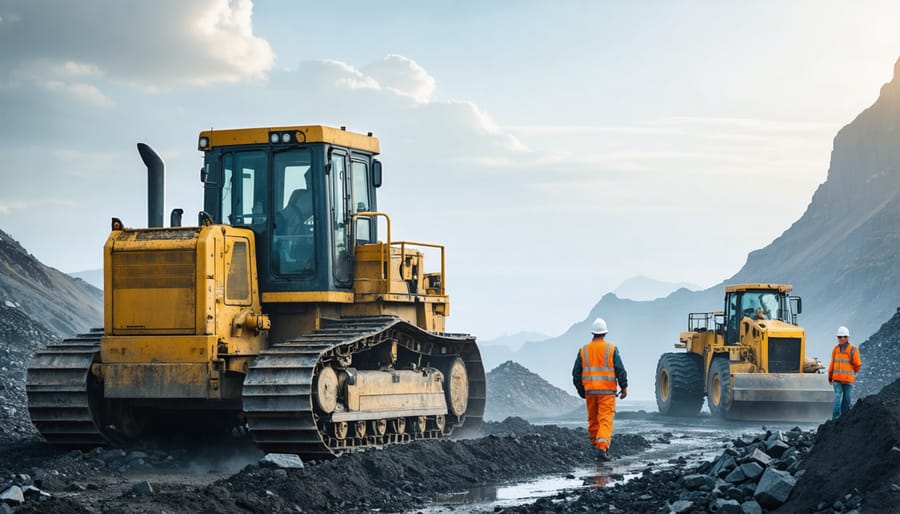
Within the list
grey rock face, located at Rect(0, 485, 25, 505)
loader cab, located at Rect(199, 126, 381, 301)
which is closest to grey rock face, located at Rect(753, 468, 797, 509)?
grey rock face, located at Rect(0, 485, 25, 505)

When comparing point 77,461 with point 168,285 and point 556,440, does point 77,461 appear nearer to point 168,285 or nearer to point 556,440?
point 168,285

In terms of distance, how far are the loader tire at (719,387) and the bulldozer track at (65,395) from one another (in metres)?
14.7

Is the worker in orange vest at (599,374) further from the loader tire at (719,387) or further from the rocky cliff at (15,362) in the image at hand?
the loader tire at (719,387)

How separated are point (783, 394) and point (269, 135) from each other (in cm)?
1380

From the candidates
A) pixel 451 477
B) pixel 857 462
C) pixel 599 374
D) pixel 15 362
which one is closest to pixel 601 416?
pixel 599 374

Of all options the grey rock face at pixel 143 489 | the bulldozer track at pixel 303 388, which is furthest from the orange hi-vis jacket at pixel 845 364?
the grey rock face at pixel 143 489

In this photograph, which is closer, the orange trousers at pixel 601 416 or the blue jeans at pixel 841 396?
the orange trousers at pixel 601 416

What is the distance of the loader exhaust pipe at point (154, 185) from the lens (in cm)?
1544

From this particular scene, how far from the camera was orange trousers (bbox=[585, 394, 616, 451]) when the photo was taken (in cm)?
1469

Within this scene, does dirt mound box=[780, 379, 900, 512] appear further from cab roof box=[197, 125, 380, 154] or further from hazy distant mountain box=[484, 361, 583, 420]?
hazy distant mountain box=[484, 361, 583, 420]

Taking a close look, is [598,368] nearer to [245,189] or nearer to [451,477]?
[451,477]

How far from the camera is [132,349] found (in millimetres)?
14461

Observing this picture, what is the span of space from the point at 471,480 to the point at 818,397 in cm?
1278

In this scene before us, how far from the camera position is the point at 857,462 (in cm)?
1033
